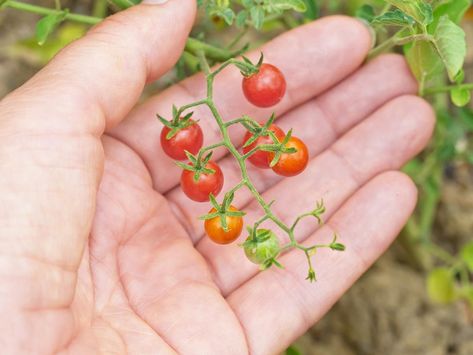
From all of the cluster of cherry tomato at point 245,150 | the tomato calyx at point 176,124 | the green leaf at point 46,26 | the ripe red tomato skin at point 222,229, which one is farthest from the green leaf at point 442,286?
the green leaf at point 46,26

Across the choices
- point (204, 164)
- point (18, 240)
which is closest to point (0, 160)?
point (18, 240)

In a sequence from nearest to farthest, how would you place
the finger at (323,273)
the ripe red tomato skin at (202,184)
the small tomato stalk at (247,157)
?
1. the small tomato stalk at (247,157)
2. the ripe red tomato skin at (202,184)
3. the finger at (323,273)

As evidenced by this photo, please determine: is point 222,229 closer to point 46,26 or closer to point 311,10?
point 46,26

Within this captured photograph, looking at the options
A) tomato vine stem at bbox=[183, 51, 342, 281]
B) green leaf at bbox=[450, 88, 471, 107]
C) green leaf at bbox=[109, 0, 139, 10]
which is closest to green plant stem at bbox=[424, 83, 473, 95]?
green leaf at bbox=[450, 88, 471, 107]

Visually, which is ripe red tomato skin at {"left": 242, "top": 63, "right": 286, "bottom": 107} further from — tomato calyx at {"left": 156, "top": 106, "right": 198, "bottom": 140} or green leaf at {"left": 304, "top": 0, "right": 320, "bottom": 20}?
green leaf at {"left": 304, "top": 0, "right": 320, "bottom": 20}

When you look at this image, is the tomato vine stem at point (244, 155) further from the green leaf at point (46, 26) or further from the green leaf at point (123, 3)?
the green leaf at point (46, 26)

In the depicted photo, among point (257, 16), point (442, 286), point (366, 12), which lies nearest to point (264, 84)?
point (257, 16)
